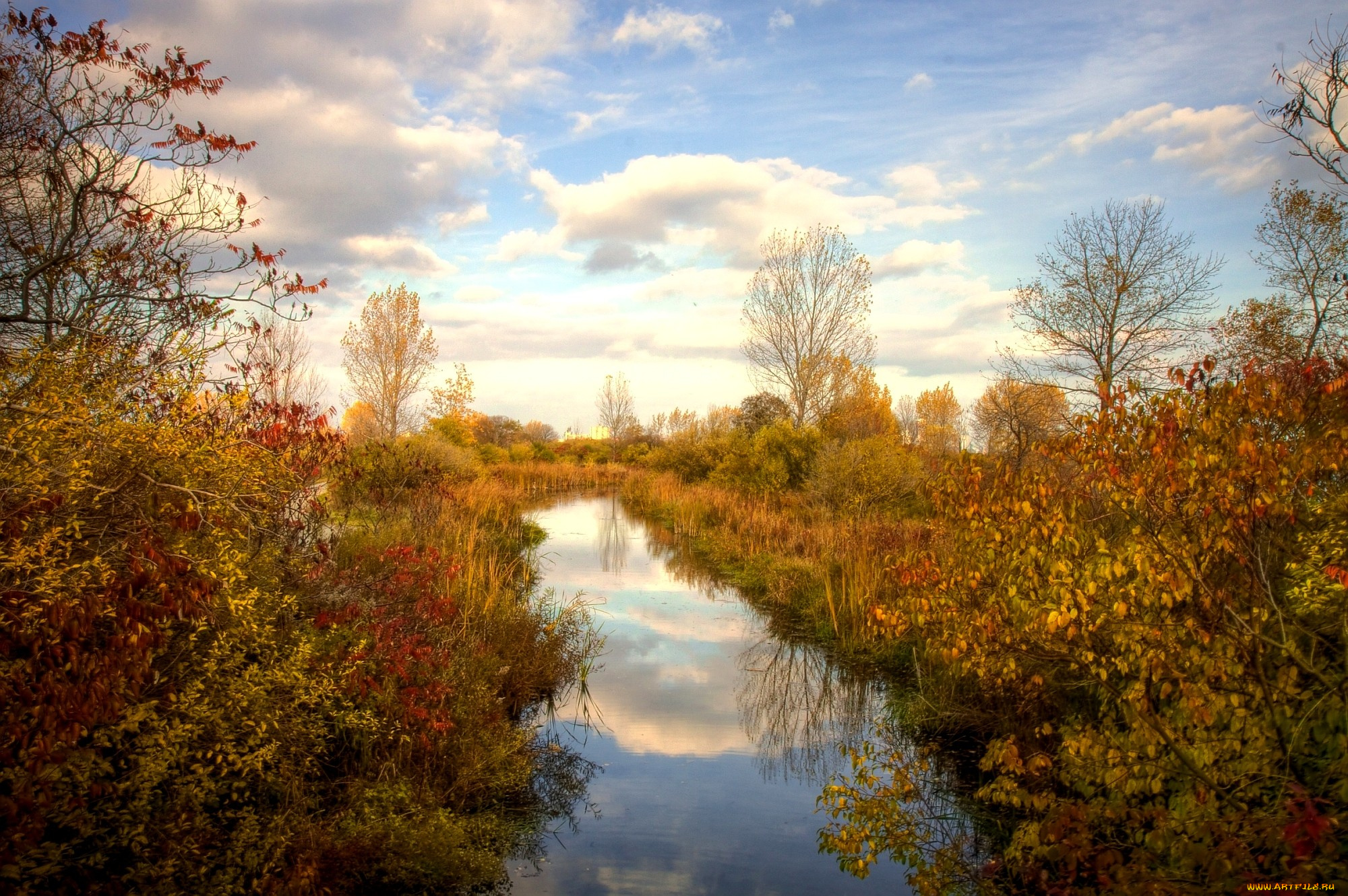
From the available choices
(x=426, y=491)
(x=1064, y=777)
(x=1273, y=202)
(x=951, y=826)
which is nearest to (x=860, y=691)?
(x=951, y=826)

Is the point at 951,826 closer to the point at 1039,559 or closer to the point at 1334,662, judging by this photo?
the point at 1039,559

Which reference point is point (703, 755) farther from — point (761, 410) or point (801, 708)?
point (761, 410)

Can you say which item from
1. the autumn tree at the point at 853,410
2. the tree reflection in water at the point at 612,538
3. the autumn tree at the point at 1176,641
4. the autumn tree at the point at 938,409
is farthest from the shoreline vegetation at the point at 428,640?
the autumn tree at the point at 938,409

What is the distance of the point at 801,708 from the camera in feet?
25.5

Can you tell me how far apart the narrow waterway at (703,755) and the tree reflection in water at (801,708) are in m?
0.02

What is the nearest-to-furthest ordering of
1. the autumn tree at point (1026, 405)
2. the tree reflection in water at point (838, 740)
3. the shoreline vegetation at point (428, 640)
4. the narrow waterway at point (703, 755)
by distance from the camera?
the shoreline vegetation at point (428, 640) → the narrow waterway at point (703, 755) → the tree reflection in water at point (838, 740) → the autumn tree at point (1026, 405)

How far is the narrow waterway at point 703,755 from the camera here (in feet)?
15.9

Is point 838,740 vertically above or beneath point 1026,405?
beneath

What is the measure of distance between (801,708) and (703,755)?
1487mm

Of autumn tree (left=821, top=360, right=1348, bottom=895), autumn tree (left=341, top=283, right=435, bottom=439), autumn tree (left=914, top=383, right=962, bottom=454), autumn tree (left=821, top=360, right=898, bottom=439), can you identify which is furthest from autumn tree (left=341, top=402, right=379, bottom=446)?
autumn tree (left=914, top=383, right=962, bottom=454)

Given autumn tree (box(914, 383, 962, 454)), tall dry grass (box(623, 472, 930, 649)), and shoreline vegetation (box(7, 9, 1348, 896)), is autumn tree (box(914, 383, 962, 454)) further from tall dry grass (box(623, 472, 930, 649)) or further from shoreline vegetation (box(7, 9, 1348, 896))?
shoreline vegetation (box(7, 9, 1348, 896))

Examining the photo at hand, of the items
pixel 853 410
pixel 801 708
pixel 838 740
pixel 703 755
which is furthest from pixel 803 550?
pixel 853 410

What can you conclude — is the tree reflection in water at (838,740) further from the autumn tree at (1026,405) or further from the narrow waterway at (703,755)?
the autumn tree at (1026,405)

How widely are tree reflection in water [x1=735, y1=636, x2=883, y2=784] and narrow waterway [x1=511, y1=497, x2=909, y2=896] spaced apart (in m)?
0.02
